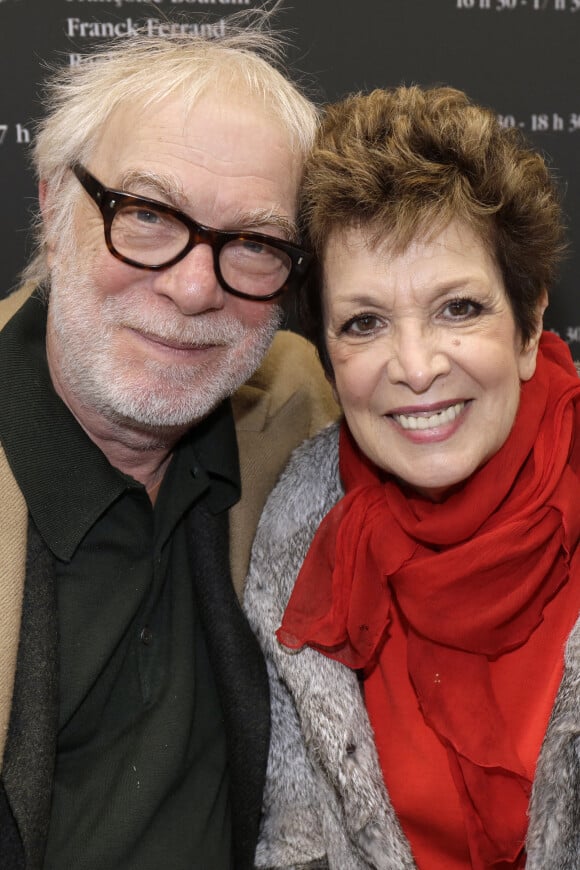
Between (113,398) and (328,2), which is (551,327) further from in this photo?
(113,398)

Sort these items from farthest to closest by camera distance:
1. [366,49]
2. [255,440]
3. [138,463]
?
[366,49]
[255,440]
[138,463]

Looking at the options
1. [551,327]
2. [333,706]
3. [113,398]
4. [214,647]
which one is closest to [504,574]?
[333,706]

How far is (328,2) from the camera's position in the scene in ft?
8.62

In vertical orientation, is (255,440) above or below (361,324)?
below

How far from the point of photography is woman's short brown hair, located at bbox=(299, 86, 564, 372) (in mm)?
1670

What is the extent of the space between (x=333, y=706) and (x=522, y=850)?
0.45 meters

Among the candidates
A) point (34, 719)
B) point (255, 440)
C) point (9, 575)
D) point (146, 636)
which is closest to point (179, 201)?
point (255, 440)

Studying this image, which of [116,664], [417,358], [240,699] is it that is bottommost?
[240,699]

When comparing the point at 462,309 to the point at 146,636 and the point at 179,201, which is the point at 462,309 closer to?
the point at 179,201

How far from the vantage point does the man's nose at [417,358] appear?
1.68 m

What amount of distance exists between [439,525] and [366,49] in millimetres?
1547

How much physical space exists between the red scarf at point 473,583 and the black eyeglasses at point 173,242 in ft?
1.76

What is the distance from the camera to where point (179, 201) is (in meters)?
1.83

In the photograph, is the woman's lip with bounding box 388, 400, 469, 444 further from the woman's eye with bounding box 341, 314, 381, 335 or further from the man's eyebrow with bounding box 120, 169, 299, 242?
the man's eyebrow with bounding box 120, 169, 299, 242
